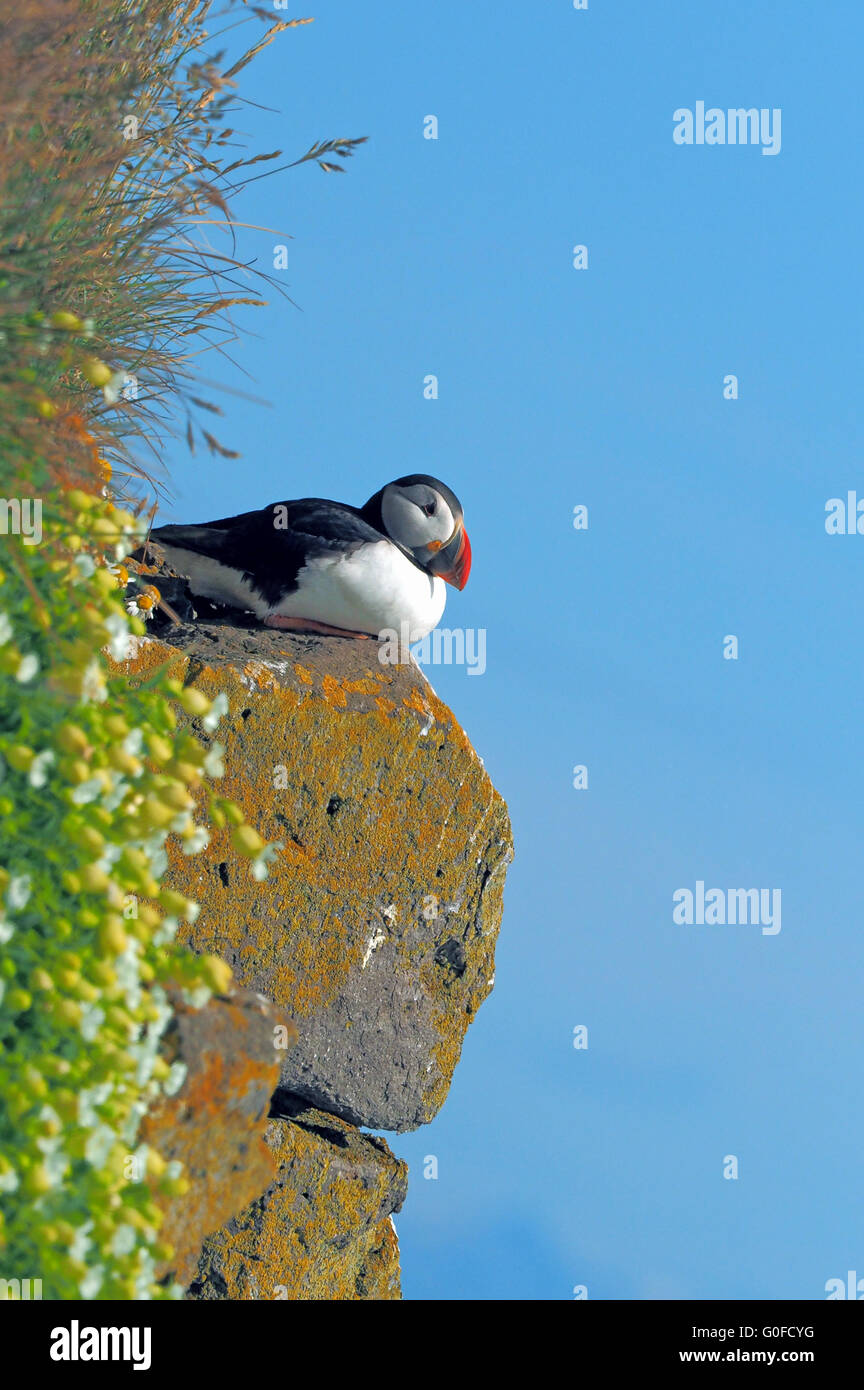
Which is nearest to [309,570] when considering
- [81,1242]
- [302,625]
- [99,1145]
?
[302,625]

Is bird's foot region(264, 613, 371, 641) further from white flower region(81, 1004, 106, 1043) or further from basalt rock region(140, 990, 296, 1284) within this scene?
white flower region(81, 1004, 106, 1043)

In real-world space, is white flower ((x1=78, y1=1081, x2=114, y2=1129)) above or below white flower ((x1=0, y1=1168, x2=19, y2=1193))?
above

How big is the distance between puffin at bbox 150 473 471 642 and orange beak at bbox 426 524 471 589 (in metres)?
0.11

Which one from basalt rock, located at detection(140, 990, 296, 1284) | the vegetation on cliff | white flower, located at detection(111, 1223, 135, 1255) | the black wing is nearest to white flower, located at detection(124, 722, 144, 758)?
the vegetation on cliff

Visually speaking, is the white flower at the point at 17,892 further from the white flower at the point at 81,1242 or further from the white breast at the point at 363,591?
the white breast at the point at 363,591

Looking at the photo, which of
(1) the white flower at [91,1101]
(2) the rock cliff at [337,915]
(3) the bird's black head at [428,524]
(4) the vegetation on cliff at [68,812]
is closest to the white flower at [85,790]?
(4) the vegetation on cliff at [68,812]

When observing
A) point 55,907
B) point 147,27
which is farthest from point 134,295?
point 55,907

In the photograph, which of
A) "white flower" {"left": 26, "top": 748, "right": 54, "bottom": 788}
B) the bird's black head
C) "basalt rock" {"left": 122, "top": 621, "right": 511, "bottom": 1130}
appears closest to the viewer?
"white flower" {"left": 26, "top": 748, "right": 54, "bottom": 788}

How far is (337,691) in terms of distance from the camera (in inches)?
175

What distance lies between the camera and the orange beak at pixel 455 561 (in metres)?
5.20

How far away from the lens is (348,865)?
4.38 meters

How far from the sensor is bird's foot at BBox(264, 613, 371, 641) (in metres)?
4.84
